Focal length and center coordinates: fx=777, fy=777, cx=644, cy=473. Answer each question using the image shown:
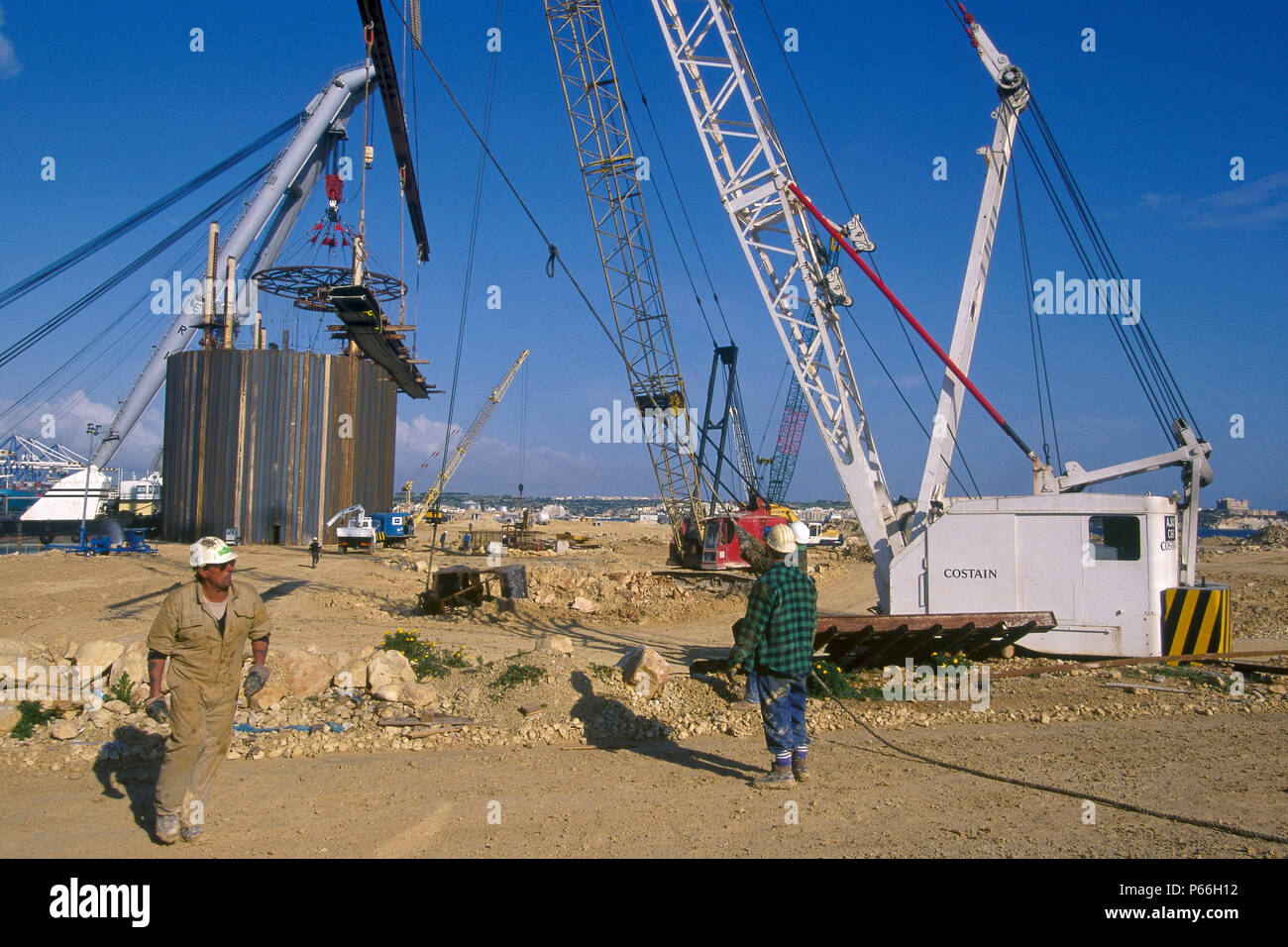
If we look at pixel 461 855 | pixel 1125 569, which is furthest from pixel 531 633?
pixel 461 855

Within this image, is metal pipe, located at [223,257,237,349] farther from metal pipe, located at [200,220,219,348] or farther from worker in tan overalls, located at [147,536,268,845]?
worker in tan overalls, located at [147,536,268,845]

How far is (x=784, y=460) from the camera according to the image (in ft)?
206

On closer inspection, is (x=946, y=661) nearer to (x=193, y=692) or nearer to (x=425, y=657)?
(x=425, y=657)

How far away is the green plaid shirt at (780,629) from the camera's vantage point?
18.7ft

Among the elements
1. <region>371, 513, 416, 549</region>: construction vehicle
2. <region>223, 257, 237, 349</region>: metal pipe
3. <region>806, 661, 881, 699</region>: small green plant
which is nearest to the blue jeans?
<region>806, 661, 881, 699</region>: small green plant

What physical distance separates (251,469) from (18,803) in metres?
29.9

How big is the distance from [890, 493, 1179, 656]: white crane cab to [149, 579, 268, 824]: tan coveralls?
959 cm

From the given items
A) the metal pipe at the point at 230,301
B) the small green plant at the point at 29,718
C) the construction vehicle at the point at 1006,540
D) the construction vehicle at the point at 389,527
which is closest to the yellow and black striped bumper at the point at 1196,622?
the construction vehicle at the point at 1006,540

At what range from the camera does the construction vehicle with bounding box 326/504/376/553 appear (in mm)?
32812

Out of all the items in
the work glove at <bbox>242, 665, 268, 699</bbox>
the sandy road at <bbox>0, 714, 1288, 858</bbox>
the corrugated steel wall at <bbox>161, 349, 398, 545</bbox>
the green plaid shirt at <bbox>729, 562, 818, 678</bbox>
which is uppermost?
the corrugated steel wall at <bbox>161, 349, 398, 545</bbox>

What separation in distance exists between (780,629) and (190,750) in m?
3.91

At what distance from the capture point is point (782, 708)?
5.78m

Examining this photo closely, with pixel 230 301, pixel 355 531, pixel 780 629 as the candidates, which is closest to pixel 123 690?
pixel 780 629

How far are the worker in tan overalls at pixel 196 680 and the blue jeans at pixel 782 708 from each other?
11.4ft
